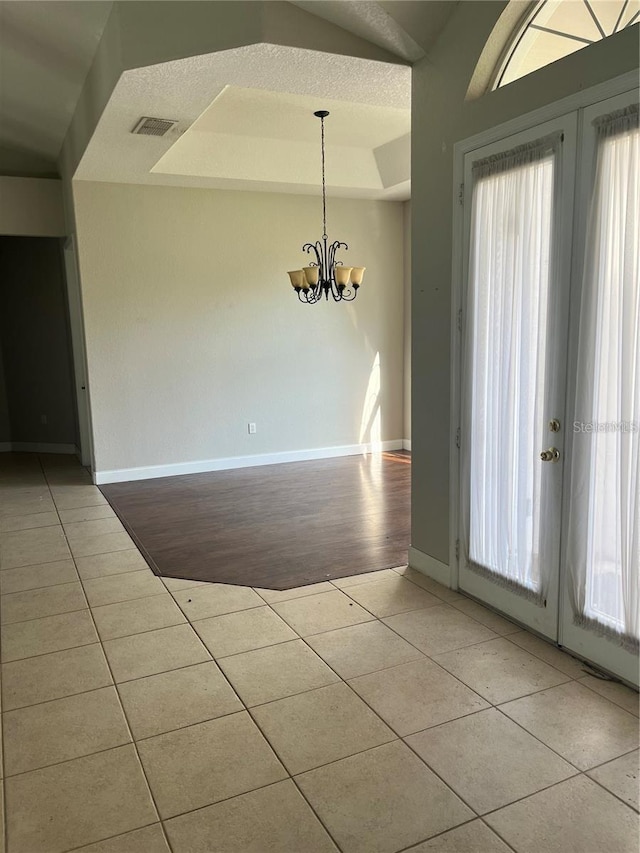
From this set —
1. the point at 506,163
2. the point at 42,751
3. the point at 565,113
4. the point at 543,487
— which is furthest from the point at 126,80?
the point at 42,751

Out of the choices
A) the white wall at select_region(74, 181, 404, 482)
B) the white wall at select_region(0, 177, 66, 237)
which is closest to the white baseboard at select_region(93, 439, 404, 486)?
the white wall at select_region(74, 181, 404, 482)

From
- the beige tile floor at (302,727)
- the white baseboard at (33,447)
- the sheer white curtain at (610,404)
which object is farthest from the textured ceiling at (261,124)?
the white baseboard at (33,447)

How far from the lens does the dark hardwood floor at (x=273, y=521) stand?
4.00 metres

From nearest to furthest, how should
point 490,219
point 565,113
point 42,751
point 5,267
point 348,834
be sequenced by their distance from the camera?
point 348,834 < point 42,751 < point 565,113 < point 490,219 < point 5,267

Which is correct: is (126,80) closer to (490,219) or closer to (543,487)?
(490,219)

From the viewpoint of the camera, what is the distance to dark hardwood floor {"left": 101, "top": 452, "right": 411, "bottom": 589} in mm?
3996

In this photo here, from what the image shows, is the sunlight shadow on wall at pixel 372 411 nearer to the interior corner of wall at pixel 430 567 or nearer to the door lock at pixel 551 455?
the interior corner of wall at pixel 430 567

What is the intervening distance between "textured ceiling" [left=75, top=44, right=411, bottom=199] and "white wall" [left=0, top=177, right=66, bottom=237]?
3.78 feet

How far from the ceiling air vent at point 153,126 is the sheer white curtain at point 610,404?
114 inches

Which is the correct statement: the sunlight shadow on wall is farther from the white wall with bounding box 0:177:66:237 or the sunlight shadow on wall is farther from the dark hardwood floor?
the white wall with bounding box 0:177:66:237

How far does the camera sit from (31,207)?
6.68m

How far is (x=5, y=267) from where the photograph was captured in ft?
26.1

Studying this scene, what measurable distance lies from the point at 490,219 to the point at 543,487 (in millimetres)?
1302

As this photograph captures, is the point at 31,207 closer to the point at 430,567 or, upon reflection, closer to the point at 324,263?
the point at 324,263
